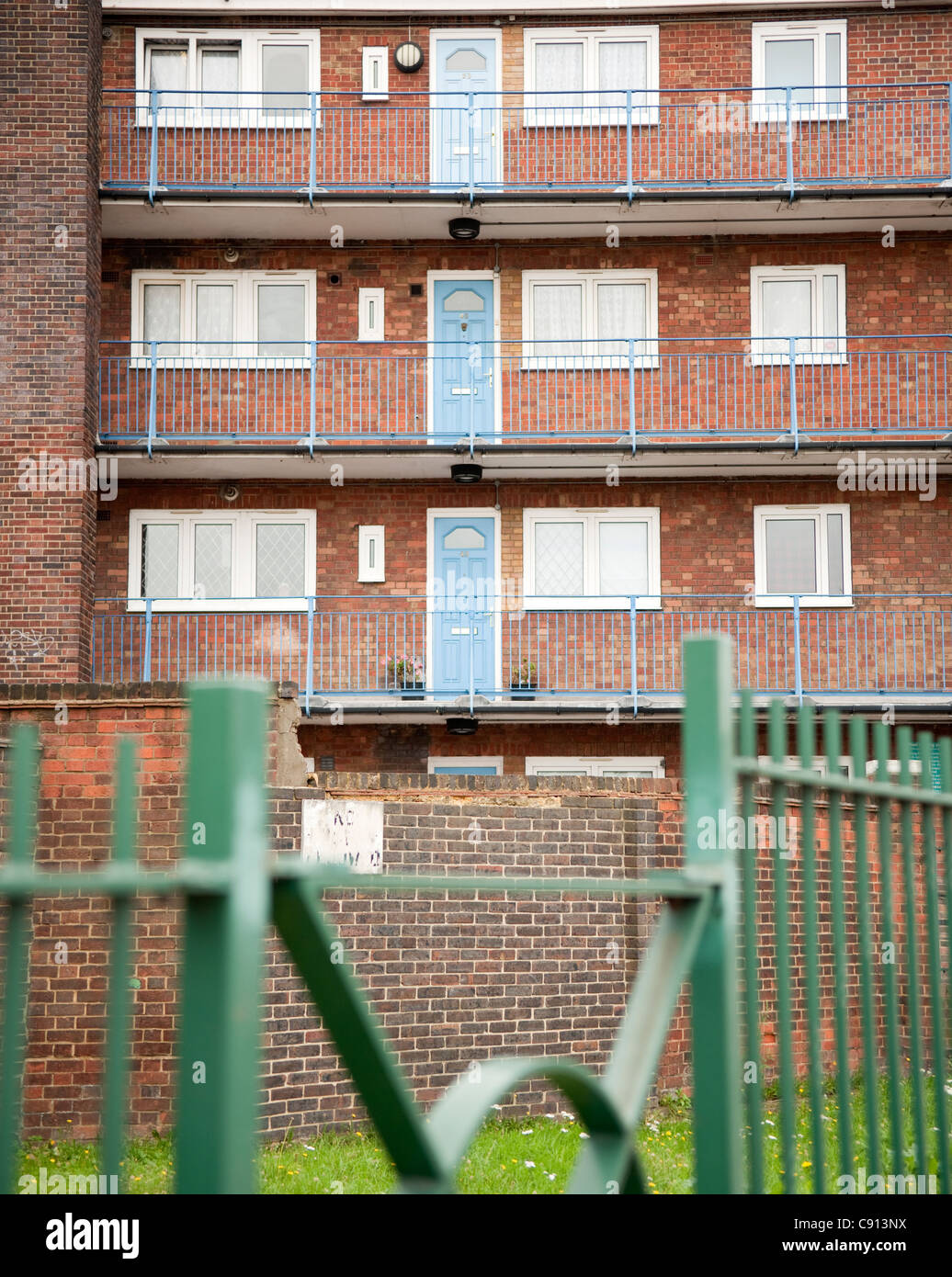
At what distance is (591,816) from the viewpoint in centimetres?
1070

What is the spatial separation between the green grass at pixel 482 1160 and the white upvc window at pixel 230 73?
15.9 metres

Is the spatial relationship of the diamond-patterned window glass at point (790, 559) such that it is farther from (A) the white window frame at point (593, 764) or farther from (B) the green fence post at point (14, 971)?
(B) the green fence post at point (14, 971)

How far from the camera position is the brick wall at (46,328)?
18109mm

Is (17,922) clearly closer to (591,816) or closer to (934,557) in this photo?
(591,816)

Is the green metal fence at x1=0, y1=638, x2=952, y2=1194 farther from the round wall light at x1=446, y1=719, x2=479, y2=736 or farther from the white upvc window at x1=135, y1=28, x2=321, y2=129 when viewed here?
the white upvc window at x1=135, y1=28, x2=321, y2=129

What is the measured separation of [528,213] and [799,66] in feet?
15.8

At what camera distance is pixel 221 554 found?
2039cm

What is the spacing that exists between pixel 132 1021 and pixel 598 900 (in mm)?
3501

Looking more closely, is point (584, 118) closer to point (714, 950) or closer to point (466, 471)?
point (466, 471)

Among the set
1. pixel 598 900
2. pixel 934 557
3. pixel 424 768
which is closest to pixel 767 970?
pixel 598 900

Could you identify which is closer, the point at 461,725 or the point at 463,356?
the point at 461,725

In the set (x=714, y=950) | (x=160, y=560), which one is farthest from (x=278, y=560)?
(x=714, y=950)

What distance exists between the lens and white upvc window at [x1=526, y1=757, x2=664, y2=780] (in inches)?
777

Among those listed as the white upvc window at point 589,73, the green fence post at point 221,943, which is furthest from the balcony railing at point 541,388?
the green fence post at point 221,943
